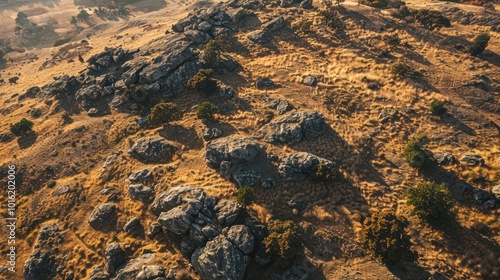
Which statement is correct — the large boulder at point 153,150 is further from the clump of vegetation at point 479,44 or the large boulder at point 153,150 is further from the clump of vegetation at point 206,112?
the clump of vegetation at point 479,44

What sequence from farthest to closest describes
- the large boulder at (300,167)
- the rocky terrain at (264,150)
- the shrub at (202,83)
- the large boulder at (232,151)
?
the shrub at (202,83) → the large boulder at (232,151) → the large boulder at (300,167) → the rocky terrain at (264,150)

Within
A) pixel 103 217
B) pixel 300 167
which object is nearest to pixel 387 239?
pixel 300 167

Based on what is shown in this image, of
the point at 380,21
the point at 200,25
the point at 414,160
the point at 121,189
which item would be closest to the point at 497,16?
the point at 380,21

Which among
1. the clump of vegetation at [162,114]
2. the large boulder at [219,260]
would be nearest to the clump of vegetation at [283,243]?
the large boulder at [219,260]

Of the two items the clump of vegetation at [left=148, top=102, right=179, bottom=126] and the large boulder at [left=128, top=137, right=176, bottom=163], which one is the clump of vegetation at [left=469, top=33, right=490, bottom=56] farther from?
the large boulder at [left=128, top=137, right=176, bottom=163]

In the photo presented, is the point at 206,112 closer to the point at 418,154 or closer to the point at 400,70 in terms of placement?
the point at 418,154

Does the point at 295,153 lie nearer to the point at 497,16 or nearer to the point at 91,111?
the point at 91,111

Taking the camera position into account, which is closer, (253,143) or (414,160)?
(414,160)
